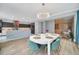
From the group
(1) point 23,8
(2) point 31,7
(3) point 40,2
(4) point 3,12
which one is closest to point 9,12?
(4) point 3,12

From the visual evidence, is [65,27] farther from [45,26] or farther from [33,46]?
[33,46]

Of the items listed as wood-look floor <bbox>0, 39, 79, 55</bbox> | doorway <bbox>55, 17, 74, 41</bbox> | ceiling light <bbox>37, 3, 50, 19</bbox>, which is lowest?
wood-look floor <bbox>0, 39, 79, 55</bbox>

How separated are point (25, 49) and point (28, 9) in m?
1.01

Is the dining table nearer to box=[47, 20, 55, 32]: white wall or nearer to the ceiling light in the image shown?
box=[47, 20, 55, 32]: white wall

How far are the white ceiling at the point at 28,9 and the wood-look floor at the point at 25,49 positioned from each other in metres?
0.62

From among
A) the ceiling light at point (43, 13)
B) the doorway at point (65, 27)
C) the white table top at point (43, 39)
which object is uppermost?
the ceiling light at point (43, 13)

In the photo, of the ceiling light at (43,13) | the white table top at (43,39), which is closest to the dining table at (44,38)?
the white table top at (43,39)

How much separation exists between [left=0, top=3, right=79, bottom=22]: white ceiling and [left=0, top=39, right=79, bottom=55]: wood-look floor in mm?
619

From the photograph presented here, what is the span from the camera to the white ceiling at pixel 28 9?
2.55 m

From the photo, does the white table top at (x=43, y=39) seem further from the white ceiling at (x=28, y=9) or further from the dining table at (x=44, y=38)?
the white ceiling at (x=28, y=9)

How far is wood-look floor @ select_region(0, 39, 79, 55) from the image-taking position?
2.61 m

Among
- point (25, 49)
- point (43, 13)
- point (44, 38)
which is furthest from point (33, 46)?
point (43, 13)

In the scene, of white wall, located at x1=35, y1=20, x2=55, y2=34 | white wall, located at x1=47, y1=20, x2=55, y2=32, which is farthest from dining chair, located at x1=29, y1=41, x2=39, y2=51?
white wall, located at x1=47, y1=20, x2=55, y2=32

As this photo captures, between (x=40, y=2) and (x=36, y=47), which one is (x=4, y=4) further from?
(x=36, y=47)
